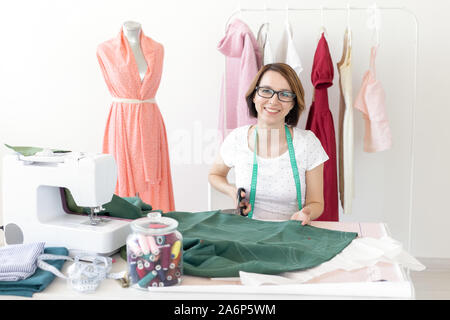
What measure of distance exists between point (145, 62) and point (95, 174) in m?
1.60

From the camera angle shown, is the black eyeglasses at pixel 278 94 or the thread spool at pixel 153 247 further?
the black eyeglasses at pixel 278 94

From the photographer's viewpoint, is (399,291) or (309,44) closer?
(399,291)

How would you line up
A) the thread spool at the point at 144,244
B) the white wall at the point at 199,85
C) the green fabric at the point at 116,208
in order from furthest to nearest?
the white wall at the point at 199,85, the green fabric at the point at 116,208, the thread spool at the point at 144,244

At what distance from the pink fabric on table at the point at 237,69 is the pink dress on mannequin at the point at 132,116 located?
439mm

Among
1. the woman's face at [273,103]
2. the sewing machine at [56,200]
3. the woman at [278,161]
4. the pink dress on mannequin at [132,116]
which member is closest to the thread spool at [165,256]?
the sewing machine at [56,200]

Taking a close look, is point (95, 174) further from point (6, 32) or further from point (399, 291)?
point (6, 32)

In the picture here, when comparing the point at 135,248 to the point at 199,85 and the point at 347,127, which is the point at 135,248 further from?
the point at 199,85

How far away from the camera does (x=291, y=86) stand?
2244 mm

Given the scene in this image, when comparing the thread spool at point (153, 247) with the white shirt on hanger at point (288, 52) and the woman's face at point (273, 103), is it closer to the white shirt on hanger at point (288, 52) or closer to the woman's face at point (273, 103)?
the woman's face at point (273, 103)

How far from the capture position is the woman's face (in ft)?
7.33

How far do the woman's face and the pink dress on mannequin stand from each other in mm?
901

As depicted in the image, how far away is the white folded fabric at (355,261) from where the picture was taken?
4.23ft
